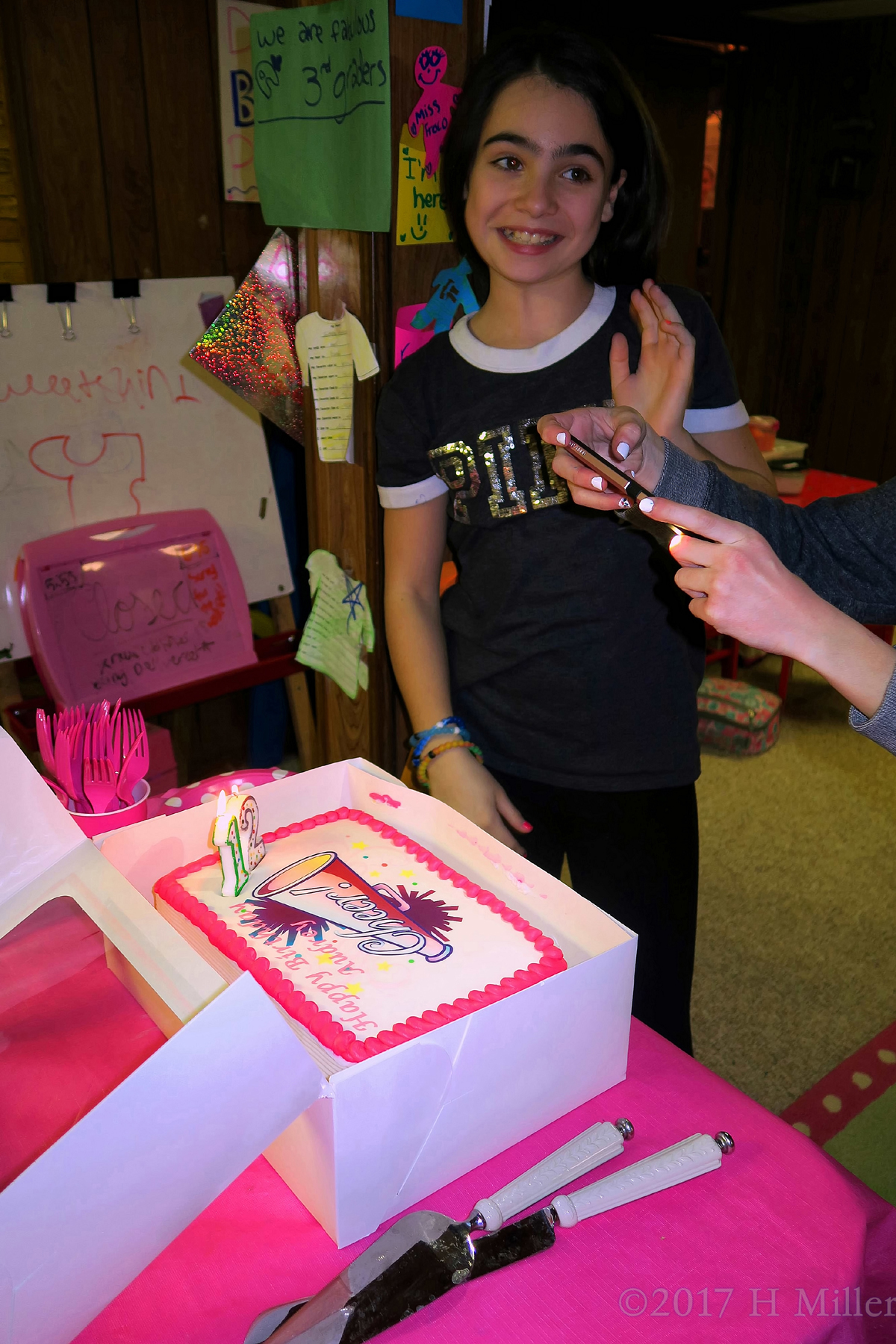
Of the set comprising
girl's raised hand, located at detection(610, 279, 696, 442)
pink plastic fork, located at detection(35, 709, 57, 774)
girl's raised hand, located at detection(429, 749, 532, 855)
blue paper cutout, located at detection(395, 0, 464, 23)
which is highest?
blue paper cutout, located at detection(395, 0, 464, 23)

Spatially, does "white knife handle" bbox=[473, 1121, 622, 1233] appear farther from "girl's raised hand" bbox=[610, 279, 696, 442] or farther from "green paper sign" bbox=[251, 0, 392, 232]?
"green paper sign" bbox=[251, 0, 392, 232]

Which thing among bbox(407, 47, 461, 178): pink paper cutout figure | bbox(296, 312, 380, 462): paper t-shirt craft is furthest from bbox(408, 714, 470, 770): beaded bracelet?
bbox(407, 47, 461, 178): pink paper cutout figure

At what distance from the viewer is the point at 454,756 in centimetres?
119

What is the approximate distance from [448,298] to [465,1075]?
1077mm

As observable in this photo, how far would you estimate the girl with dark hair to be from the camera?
1.15 metres

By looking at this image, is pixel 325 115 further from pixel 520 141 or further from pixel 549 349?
pixel 549 349

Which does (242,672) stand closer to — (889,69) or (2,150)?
(2,150)

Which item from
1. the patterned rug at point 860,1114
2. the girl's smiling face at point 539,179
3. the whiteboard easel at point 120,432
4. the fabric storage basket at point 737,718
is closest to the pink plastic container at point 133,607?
the whiteboard easel at point 120,432

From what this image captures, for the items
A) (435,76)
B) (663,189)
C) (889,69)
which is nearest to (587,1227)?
(663,189)

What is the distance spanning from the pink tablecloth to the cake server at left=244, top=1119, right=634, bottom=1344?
0.02 meters

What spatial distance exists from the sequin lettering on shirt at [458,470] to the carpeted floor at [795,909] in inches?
49.4

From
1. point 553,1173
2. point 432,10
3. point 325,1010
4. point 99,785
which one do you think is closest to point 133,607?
point 99,785

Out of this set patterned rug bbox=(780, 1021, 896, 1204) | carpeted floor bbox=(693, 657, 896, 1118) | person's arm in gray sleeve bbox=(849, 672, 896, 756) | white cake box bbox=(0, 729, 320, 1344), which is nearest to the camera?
white cake box bbox=(0, 729, 320, 1344)

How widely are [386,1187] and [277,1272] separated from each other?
0.09 m
